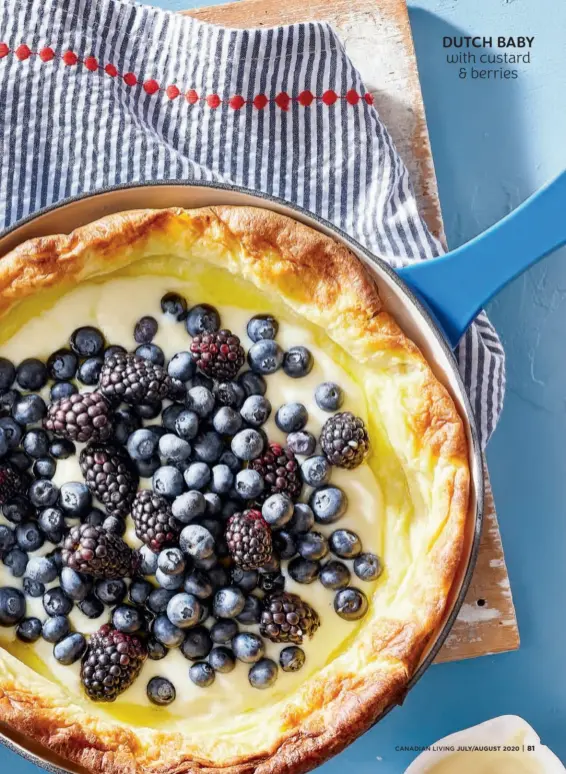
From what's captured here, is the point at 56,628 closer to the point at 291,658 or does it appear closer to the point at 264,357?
the point at 291,658

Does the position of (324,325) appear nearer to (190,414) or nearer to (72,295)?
(190,414)

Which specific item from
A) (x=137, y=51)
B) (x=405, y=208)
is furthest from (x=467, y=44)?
(x=137, y=51)

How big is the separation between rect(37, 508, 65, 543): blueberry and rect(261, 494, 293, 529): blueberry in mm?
485

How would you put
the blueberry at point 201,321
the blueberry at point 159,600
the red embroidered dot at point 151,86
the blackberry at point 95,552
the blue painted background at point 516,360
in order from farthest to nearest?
the blue painted background at point 516,360 < the red embroidered dot at point 151,86 < the blueberry at point 201,321 < the blueberry at point 159,600 < the blackberry at point 95,552

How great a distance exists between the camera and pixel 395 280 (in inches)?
83.6

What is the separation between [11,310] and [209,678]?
3.38 ft

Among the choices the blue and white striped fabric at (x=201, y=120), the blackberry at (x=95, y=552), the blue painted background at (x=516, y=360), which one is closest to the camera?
the blackberry at (x=95, y=552)

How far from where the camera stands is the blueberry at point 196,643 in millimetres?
2107

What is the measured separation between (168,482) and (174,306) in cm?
45

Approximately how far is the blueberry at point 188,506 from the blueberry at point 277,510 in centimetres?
15

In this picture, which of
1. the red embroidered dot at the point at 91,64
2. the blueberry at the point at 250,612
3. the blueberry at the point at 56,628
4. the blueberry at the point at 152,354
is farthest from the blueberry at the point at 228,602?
the red embroidered dot at the point at 91,64

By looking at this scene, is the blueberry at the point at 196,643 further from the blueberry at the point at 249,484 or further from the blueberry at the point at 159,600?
the blueberry at the point at 249,484

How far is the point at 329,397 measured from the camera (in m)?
2.16

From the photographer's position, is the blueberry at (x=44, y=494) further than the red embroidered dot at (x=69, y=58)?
No
